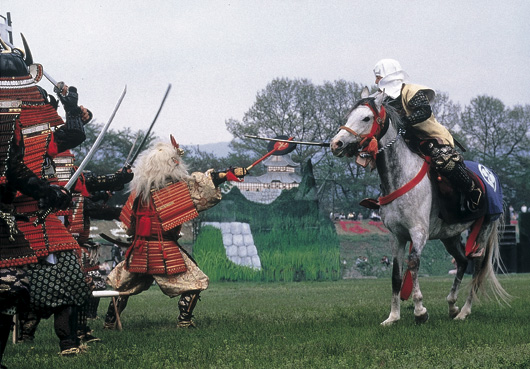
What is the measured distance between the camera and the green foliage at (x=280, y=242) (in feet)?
77.9

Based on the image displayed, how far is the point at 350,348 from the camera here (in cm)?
635

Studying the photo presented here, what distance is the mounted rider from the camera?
8.52 m

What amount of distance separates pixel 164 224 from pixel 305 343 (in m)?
2.83

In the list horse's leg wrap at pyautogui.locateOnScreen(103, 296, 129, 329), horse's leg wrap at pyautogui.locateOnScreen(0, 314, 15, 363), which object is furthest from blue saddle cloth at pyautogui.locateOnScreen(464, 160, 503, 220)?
horse's leg wrap at pyautogui.locateOnScreen(0, 314, 15, 363)

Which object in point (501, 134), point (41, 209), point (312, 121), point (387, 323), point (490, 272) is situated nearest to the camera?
point (41, 209)

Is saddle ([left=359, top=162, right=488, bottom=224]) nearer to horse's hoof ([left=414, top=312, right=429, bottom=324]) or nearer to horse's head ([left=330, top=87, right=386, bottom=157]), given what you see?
horse's head ([left=330, top=87, right=386, bottom=157])

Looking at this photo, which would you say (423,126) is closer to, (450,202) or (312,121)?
(450,202)

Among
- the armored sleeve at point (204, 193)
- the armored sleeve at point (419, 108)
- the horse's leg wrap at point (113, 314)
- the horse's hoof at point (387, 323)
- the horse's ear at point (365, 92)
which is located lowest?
the horse's leg wrap at point (113, 314)

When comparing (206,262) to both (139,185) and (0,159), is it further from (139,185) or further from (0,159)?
(0,159)

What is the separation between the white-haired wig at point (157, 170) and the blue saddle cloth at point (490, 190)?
3.69 metres

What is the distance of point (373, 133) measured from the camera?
27.1ft

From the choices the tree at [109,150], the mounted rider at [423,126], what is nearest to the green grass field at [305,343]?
the mounted rider at [423,126]

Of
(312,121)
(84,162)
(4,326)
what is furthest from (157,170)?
(312,121)

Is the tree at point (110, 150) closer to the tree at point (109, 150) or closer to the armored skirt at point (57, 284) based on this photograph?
the tree at point (109, 150)
